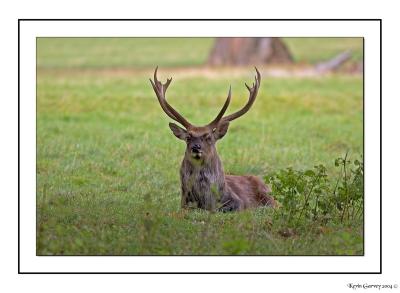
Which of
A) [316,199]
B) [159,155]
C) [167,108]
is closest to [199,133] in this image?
[167,108]

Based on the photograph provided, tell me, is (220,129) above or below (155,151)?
above

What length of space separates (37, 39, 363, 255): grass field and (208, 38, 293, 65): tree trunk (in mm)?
1244

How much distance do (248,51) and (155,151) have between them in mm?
14342

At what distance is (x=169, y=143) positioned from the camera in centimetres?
1667

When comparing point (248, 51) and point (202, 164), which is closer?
point (202, 164)

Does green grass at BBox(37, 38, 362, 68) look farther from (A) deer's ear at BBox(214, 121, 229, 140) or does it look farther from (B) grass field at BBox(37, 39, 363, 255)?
(A) deer's ear at BBox(214, 121, 229, 140)

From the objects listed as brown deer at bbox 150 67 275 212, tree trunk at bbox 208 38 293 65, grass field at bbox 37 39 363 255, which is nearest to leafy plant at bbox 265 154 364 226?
grass field at bbox 37 39 363 255

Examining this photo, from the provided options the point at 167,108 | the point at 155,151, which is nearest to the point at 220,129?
the point at 167,108

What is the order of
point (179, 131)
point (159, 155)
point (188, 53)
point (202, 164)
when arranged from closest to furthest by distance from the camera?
point (202, 164)
point (179, 131)
point (159, 155)
point (188, 53)

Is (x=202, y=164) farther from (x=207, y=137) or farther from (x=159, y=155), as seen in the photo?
(x=159, y=155)
